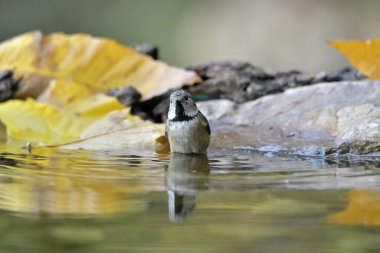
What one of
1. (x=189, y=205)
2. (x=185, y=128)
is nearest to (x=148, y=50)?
(x=185, y=128)

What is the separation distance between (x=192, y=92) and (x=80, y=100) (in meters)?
0.77

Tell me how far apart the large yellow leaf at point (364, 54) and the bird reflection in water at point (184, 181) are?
135 centimetres

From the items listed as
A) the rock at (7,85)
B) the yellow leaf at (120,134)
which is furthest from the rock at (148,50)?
the yellow leaf at (120,134)

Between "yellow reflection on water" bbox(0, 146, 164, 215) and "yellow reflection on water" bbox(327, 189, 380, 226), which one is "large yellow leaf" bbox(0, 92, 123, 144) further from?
"yellow reflection on water" bbox(327, 189, 380, 226)

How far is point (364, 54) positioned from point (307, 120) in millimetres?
694

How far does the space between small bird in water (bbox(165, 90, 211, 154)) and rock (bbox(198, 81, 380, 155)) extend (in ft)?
0.50

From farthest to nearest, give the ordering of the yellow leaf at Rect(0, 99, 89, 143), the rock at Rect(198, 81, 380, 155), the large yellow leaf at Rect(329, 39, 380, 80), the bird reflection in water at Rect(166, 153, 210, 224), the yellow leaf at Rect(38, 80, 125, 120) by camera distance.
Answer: the yellow leaf at Rect(38, 80, 125, 120) < the large yellow leaf at Rect(329, 39, 380, 80) < the yellow leaf at Rect(0, 99, 89, 143) < the rock at Rect(198, 81, 380, 155) < the bird reflection in water at Rect(166, 153, 210, 224)

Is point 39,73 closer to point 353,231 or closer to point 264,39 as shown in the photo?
point 353,231

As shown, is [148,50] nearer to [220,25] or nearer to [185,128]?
[185,128]

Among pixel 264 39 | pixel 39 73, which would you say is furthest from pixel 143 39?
pixel 39 73

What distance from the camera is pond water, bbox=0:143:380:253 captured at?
1857 mm

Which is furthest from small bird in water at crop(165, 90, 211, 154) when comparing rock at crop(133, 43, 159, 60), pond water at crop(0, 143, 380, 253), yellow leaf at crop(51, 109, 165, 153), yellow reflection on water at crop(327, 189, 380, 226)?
rock at crop(133, 43, 159, 60)

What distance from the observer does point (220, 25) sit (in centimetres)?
897

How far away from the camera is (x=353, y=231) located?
1.93 metres
